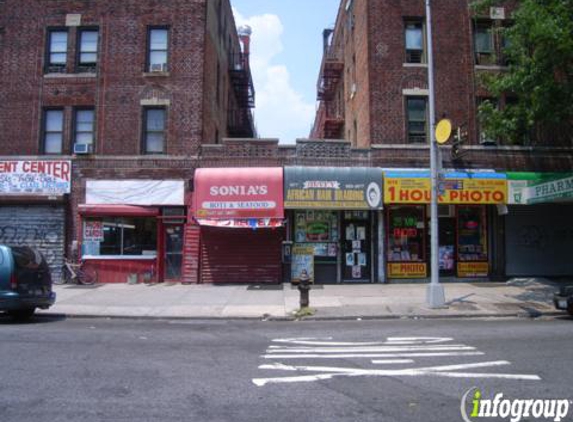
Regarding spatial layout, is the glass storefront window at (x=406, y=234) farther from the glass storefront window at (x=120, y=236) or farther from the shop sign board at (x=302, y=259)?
the glass storefront window at (x=120, y=236)

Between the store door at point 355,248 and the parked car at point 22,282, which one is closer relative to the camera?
the parked car at point 22,282

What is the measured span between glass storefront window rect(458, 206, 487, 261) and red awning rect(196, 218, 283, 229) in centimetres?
686

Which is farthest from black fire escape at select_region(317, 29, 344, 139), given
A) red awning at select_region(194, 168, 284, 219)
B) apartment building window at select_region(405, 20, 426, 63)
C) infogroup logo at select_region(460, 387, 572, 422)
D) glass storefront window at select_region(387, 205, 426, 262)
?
infogroup logo at select_region(460, 387, 572, 422)

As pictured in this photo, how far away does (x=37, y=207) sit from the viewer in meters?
17.8

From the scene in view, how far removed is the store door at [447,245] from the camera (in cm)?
1755

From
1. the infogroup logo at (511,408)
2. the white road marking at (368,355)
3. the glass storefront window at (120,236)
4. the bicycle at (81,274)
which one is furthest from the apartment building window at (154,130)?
the infogroup logo at (511,408)

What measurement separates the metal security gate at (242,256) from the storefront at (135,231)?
1.24 m

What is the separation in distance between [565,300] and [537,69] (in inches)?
260

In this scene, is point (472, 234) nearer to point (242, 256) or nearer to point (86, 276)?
point (242, 256)

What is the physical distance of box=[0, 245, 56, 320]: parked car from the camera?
10328mm

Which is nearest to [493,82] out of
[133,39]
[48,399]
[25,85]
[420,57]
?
[420,57]

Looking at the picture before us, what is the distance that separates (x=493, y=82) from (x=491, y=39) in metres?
5.10

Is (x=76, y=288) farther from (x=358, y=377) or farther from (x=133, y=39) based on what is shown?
(x=358, y=377)

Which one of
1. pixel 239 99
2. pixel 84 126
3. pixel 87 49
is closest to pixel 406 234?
pixel 84 126
